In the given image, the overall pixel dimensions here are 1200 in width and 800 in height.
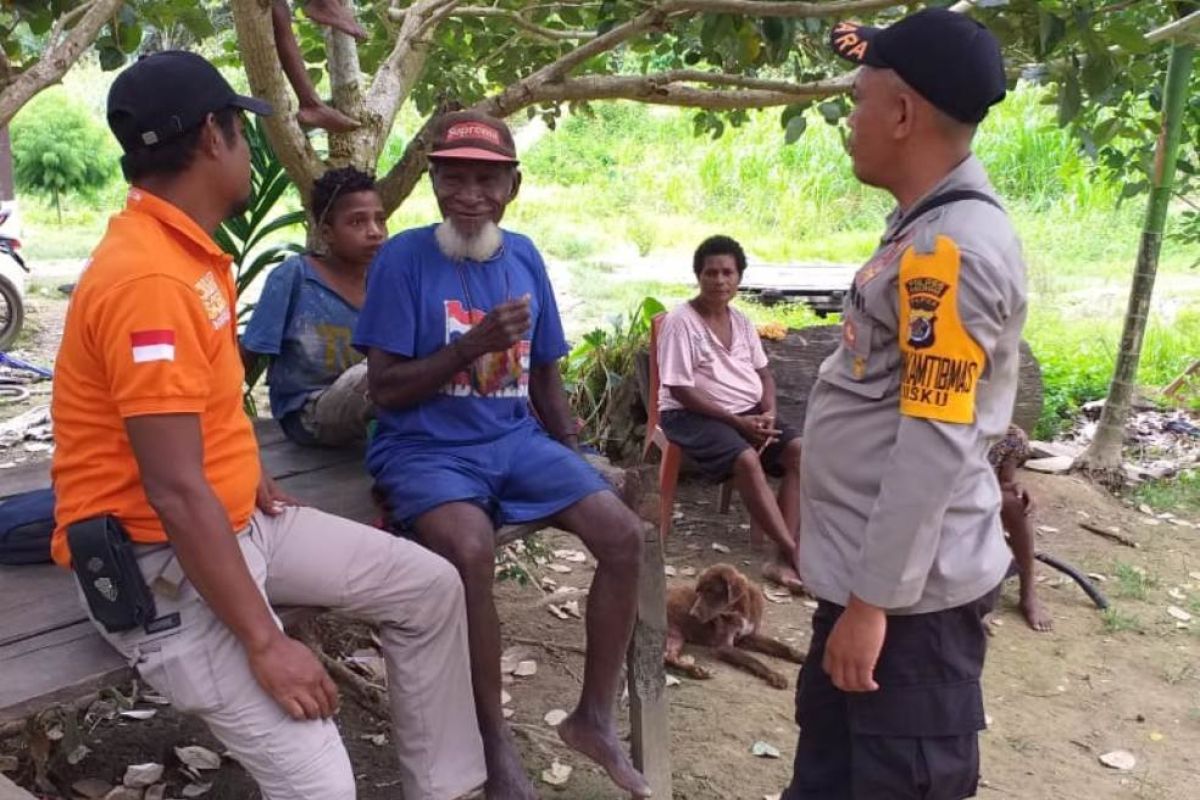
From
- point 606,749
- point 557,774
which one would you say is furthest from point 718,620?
point 606,749

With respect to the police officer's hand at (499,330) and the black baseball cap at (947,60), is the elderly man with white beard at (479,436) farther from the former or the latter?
the black baseball cap at (947,60)

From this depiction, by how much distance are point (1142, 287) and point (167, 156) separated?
5.92m

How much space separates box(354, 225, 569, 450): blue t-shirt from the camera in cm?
307

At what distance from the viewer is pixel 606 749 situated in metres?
3.03

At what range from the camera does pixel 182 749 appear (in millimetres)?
3502

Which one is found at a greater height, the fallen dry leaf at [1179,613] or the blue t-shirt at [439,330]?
the blue t-shirt at [439,330]

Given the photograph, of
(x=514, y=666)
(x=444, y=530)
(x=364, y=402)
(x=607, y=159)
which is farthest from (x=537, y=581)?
(x=607, y=159)

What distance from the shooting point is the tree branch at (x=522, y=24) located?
427 cm

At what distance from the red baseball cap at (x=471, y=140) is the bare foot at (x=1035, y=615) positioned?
316 centimetres

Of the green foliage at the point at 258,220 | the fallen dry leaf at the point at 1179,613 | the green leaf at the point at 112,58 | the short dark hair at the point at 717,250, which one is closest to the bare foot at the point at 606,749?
the green foliage at the point at 258,220

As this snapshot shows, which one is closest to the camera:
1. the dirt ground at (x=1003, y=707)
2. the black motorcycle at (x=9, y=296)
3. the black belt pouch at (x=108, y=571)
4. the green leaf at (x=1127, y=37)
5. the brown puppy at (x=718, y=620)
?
the black belt pouch at (x=108, y=571)

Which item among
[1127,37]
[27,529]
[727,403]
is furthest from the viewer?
[727,403]

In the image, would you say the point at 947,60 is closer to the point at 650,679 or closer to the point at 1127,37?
the point at 1127,37

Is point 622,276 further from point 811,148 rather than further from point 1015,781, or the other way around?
point 1015,781
